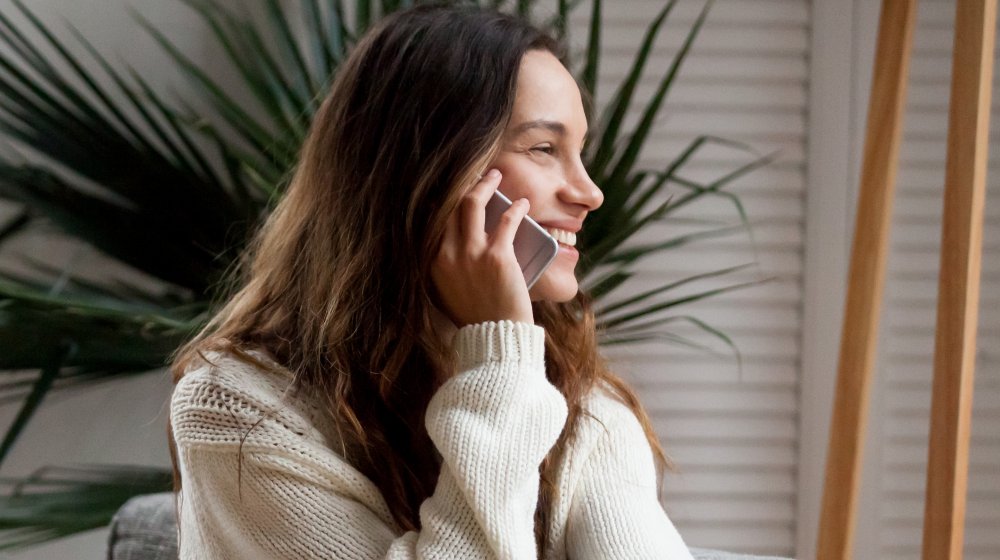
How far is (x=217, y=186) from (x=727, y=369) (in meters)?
1.10

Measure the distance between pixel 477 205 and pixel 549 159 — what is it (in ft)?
0.39

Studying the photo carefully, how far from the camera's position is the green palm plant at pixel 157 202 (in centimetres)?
172

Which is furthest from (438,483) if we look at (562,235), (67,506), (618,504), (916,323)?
(916,323)

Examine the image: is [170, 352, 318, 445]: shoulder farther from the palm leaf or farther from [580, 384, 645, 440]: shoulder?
Answer: the palm leaf

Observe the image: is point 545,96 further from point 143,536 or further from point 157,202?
point 157,202

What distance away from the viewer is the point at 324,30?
1.85 meters

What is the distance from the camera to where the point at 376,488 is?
3.86ft

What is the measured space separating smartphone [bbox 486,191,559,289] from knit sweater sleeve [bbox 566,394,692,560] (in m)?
0.21

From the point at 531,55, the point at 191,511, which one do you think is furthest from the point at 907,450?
the point at 191,511

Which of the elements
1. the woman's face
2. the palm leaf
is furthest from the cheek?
the palm leaf

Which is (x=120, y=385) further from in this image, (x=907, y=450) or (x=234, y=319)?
(x=907, y=450)

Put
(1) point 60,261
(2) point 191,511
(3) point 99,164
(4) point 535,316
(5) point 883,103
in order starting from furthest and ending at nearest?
1. (1) point 60,261
2. (3) point 99,164
3. (5) point 883,103
4. (4) point 535,316
5. (2) point 191,511

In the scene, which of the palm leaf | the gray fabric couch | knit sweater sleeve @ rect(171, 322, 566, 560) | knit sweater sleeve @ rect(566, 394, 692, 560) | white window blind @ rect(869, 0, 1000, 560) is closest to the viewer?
knit sweater sleeve @ rect(171, 322, 566, 560)

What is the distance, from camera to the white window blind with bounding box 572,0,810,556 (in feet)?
7.31
